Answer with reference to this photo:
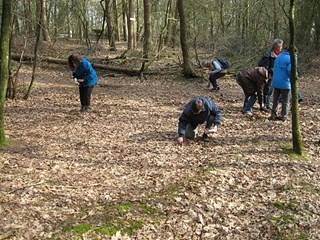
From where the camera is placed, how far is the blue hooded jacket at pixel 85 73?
9.49 metres

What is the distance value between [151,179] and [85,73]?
4547 mm

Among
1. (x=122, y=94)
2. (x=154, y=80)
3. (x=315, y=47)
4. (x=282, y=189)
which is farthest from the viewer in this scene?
(x=315, y=47)

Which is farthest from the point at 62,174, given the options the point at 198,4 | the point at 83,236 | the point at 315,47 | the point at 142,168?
the point at 198,4

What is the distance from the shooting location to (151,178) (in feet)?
20.0

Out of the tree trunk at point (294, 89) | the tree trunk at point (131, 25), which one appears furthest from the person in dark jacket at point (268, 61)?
the tree trunk at point (131, 25)

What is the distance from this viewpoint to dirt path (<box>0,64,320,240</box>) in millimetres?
4820

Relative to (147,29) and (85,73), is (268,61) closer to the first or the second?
(85,73)

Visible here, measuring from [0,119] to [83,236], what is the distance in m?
3.26

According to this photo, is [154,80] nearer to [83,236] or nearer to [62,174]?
[62,174]

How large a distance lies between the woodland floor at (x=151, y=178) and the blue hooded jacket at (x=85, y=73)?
2.87 ft

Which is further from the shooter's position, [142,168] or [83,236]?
[142,168]

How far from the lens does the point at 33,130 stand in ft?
27.5

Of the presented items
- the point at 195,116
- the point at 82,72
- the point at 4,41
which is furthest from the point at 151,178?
the point at 82,72

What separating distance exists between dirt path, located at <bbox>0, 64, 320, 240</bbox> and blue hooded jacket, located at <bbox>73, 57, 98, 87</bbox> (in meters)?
0.89
